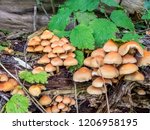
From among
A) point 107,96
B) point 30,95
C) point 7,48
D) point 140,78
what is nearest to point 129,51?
point 140,78

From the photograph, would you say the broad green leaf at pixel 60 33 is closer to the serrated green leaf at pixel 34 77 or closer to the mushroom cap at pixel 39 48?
the mushroom cap at pixel 39 48

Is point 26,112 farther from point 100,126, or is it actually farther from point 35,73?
point 100,126

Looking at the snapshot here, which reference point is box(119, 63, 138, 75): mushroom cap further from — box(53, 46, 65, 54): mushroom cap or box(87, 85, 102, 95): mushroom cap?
box(53, 46, 65, 54): mushroom cap

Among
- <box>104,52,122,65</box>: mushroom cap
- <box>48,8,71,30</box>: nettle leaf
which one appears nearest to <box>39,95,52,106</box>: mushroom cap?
<box>104,52,122,65</box>: mushroom cap

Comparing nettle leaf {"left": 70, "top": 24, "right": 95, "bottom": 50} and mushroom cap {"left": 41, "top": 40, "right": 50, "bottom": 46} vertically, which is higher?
nettle leaf {"left": 70, "top": 24, "right": 95, "bottom": 50}

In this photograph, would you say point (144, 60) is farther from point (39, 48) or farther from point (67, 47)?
point (39, 48)

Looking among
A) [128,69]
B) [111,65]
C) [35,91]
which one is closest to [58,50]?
[35,91]
